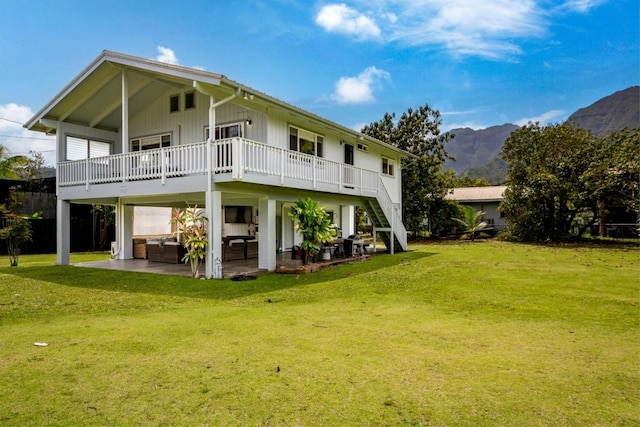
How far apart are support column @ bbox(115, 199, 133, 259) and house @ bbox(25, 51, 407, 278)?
44 mm

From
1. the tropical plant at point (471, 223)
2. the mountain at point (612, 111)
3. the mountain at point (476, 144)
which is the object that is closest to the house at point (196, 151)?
the tropical plant at point (471, 223)

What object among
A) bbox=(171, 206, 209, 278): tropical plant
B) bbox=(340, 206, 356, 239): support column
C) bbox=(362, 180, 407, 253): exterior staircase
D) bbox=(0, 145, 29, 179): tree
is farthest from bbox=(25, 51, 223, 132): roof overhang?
bbox=(340, 206, 356, 239): support column

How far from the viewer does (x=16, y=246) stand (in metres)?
14.2

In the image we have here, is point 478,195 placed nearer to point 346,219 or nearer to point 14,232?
point 346,219

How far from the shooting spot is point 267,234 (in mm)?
12320

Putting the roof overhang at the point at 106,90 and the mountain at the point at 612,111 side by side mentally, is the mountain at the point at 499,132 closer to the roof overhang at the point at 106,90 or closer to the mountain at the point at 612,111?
the mountain at the point at 612,111

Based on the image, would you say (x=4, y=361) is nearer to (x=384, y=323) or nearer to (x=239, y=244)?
(x=384, y=323)

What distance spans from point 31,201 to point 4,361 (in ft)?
63.1

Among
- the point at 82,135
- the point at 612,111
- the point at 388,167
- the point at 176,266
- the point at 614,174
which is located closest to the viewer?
the point at 176,266

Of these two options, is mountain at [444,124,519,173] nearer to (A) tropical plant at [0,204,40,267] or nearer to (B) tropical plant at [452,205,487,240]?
(B) tropical plant at [452,205,487,240]

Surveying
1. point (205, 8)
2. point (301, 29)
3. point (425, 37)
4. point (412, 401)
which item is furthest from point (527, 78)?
point (412, 401)

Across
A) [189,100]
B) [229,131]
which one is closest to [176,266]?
[229,131]

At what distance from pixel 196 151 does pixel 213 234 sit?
246 cm

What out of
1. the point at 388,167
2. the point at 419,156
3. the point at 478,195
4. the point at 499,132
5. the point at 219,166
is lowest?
the point at 219,166
